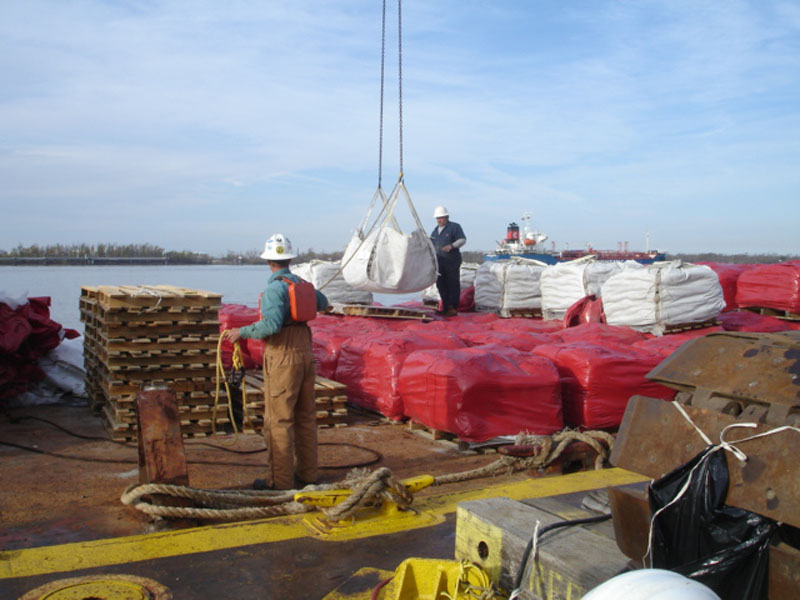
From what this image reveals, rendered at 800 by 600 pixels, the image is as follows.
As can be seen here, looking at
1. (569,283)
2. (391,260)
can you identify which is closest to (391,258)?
(391,260)

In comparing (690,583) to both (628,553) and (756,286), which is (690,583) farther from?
(756,286)

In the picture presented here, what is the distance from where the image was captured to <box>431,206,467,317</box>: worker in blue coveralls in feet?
39.3

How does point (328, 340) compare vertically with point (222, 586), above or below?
above

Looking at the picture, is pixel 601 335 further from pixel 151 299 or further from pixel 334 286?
pixel 334 286

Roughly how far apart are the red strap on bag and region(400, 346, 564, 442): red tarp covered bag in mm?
1645

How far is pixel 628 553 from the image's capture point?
8.50ft

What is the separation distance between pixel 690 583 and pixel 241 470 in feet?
15.1

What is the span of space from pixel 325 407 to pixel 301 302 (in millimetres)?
2292

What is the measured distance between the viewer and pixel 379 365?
Answer: 24.4ft

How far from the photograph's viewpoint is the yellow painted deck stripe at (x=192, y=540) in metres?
3.69

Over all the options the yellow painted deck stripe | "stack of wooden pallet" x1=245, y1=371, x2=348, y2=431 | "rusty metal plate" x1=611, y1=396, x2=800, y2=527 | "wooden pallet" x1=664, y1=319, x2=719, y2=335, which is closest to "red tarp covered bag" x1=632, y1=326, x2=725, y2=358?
"wooden pallet" x1=664, y1=319, x2=719, y2=335

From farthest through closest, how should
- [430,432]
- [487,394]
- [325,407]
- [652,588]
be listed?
[325,407], [430,432], [487,394], [652,588]

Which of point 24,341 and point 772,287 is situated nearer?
point 24,341

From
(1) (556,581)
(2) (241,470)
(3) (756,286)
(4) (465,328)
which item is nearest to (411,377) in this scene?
(2) (241,470)
